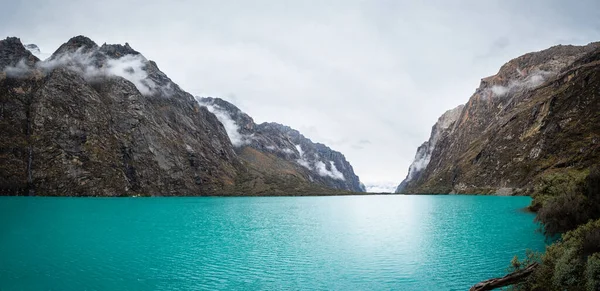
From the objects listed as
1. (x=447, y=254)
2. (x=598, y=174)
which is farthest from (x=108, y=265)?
(x=598, y=174)

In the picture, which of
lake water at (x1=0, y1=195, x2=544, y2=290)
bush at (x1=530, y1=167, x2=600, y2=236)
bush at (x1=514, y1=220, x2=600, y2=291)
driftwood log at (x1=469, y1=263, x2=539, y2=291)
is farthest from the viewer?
bush at (x1=530, y1=167, x2=600, y2=236)

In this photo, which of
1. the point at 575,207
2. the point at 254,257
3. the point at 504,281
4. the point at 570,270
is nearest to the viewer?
the point at 570,270

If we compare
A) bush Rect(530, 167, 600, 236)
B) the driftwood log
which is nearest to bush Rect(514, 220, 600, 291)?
the driftwood log

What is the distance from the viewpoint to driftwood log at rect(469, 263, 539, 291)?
20.6m

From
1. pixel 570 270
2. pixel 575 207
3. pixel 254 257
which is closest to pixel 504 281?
pixel 570 270

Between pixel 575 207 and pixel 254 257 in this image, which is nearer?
pixel 254 257

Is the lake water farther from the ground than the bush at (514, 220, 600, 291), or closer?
closer

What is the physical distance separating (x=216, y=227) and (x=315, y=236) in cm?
2537

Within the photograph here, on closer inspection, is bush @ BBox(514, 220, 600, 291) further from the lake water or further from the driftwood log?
the lake water

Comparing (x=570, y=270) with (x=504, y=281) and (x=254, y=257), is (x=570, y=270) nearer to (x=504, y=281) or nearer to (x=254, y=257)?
(x=504, y=281)

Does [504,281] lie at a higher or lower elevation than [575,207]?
lower

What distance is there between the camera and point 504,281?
21.4 meters

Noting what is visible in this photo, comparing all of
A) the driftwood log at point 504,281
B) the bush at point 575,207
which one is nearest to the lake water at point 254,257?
the bush at point 575,207

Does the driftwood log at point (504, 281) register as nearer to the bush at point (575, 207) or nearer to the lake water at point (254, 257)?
the lake water at point (254, 257)
